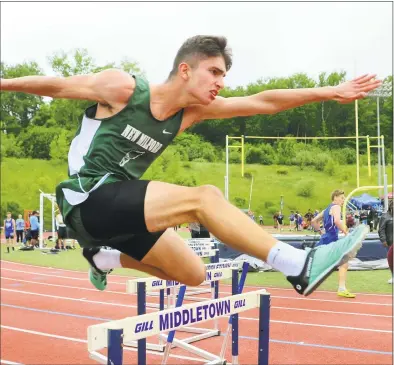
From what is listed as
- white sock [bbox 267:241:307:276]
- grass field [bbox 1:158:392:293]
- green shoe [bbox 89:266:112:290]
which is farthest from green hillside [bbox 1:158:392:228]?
white sock [bbox 267:241:307:276]

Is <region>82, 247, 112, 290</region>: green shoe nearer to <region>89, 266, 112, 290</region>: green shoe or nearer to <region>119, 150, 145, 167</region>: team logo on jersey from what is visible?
<region>89, 266, 112, 290</region>: green shoe

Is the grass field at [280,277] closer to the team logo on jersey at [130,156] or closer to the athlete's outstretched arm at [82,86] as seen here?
the team logo on jersey at [130,156]

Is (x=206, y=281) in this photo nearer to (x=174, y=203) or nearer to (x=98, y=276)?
(x=98, y=276)

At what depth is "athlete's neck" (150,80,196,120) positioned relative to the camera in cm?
238

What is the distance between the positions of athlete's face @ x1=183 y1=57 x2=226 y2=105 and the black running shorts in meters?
0.47

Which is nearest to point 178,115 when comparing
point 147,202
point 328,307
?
point 147,202

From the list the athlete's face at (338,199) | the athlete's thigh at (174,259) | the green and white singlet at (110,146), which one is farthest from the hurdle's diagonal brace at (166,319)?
the athlete's face at (338,199)

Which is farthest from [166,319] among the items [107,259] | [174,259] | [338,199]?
[338,199]

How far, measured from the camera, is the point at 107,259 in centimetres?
296

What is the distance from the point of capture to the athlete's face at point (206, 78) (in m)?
2.32

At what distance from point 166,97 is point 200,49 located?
0.86ft

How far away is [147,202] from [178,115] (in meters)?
0.52

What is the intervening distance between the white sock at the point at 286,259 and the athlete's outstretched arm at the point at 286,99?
0.83 metres

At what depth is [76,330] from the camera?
570cm
